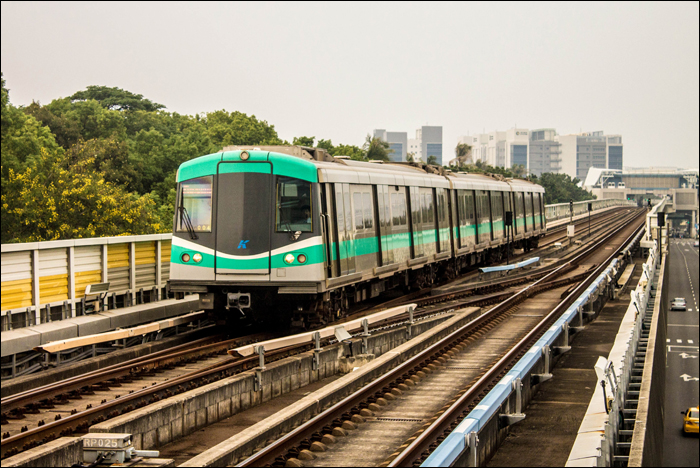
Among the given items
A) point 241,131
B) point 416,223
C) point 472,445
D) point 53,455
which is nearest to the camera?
point 53,455

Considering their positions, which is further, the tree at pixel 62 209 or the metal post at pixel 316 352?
the tree at pixel 62 209

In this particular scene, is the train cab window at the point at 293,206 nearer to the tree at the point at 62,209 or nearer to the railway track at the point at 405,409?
the railway track at the point at 405,409

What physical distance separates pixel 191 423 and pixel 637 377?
827 centimetres

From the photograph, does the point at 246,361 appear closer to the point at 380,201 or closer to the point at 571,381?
the point at 571,381

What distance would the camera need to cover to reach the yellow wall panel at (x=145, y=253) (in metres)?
15.9

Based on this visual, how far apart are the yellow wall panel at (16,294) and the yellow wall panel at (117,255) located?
2150 millimetres

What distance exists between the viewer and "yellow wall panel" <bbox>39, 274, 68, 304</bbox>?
13.2 m

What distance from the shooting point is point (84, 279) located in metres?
14.3

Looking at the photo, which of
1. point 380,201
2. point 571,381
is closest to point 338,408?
point 571,381

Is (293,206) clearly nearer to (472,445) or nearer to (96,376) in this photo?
(96,376)

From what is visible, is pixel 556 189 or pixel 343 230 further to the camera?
pixel 556 189

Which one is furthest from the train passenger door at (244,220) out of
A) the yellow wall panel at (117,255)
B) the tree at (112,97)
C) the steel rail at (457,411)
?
the tree at (112,97)

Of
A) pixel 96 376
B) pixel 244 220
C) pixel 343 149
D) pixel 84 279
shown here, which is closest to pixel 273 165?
pixel 244 220

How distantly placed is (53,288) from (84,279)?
0.86 m
